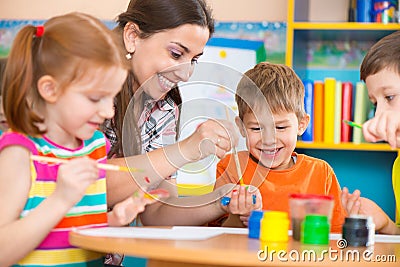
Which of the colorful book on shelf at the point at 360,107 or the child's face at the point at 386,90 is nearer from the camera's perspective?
the child's face at the point at 386,90

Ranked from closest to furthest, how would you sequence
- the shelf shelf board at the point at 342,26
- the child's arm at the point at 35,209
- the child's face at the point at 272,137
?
the child's arm at the point at 35,209 < the child's face at the point at 272,137 < the shelf shelf board at the point at 342,26

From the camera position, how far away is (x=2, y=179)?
3.98 feet

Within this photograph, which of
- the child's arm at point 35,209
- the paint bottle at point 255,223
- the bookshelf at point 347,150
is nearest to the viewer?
the child's arm at point 35,209

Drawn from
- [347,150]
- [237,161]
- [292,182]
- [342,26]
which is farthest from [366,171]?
[237,161]

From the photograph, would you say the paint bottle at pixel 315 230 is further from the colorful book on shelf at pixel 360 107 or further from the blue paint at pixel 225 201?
the colorful book on shelf at pixel 360 107

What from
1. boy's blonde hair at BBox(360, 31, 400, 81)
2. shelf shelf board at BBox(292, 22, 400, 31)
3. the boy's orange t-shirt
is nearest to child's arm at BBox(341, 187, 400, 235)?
the boy's orange t-shirt

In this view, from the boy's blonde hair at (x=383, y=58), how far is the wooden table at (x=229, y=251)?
2.01 ft

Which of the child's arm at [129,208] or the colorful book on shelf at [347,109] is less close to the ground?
the colorful book on shelf at [347,109]

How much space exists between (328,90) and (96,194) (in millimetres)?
1613

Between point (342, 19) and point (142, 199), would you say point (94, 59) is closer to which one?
point (142, 199)

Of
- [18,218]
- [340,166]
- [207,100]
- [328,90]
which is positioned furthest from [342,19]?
[18,218]

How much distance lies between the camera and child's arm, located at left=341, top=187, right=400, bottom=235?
1481mm

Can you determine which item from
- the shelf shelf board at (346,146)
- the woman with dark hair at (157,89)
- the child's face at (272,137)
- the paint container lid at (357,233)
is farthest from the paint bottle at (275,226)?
the shelf shelf board at (346,146)

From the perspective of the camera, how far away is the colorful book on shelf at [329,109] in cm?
281
